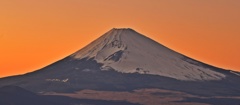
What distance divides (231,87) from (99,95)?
42184 mm

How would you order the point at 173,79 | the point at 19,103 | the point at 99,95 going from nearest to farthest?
the point at 19,103 < the point at 99,95 < the point at 173,79

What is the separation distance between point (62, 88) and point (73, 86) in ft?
11.1

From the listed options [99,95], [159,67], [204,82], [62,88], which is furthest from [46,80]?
[204,82]

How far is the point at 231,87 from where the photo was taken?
193125 millimetres

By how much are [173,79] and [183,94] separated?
34.5 ft

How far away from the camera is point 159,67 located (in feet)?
651

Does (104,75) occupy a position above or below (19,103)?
above

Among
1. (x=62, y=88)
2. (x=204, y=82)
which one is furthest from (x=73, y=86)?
(x=204, y=82)

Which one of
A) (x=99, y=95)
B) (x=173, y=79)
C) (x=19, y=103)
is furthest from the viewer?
(x=173, y=79)

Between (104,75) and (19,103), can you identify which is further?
(104,75)

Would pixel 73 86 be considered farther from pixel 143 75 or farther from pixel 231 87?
pixel 231 87

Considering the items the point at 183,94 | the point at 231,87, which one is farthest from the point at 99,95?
the point at 231,87

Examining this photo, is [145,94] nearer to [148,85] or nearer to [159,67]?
[148,85]

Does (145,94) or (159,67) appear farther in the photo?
(159,67)
